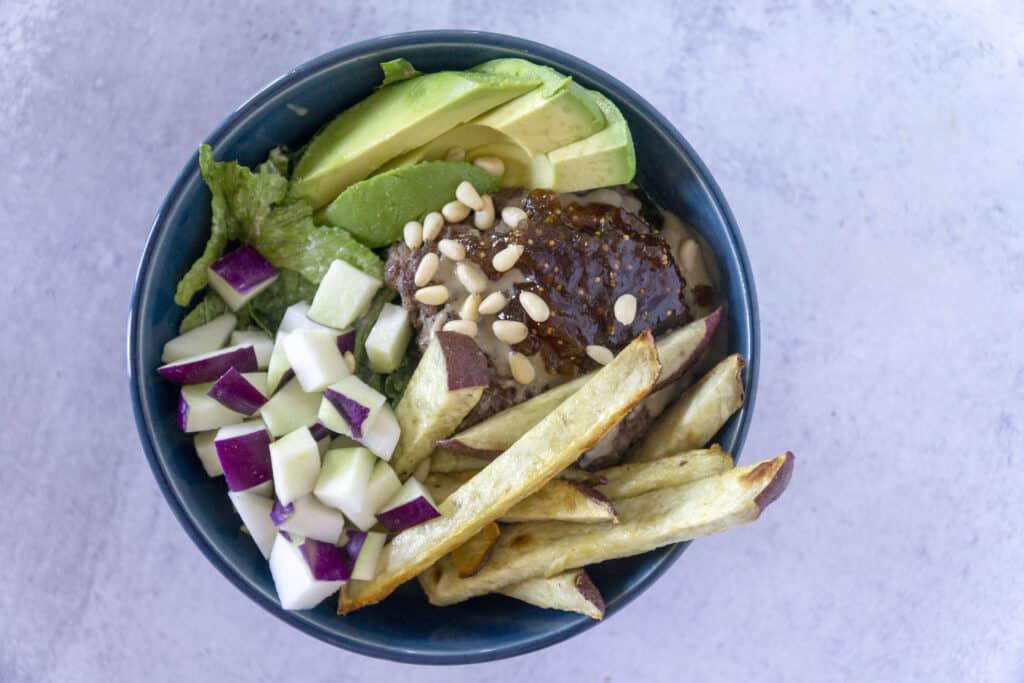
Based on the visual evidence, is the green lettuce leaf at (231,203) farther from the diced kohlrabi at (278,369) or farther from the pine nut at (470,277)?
the pine nut at (470,277)

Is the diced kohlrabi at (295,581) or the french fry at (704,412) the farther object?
the french fry at (704,412)

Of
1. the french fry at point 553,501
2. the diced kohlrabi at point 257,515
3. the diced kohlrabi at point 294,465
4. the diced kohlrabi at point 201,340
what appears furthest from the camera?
the diced kohlrabi at point 201,340

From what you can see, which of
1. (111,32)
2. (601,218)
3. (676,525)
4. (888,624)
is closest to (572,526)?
(676,525)

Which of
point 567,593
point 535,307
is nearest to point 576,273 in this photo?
point 535,307

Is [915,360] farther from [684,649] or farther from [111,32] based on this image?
[111,32]

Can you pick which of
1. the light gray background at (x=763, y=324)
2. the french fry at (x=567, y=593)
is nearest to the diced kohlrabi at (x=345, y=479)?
the french fry at (x=567, y=593)

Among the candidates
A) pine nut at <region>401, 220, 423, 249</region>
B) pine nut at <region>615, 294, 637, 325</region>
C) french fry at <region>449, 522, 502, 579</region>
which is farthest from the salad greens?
french fry at <region>449, 522, 502, 579</region>
